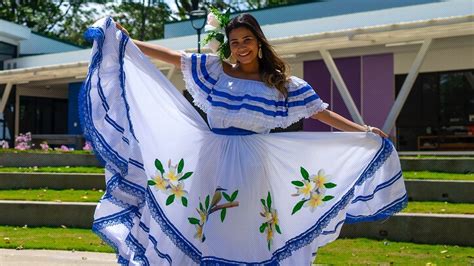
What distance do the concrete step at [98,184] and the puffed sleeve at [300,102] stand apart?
468 centimetres

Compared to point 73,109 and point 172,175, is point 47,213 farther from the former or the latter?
point 73,109

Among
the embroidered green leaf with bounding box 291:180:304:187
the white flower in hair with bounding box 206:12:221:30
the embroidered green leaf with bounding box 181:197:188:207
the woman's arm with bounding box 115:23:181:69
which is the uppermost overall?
the white flower in hair with bounding box 206:12:221:30

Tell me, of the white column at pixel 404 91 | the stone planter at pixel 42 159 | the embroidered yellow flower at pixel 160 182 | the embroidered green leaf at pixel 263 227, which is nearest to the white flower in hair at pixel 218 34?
the embroidered yellow flower at pixel 160 182

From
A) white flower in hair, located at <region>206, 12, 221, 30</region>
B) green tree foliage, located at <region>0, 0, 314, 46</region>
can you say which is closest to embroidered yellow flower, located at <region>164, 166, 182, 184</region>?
white flower in hair, located at <region>206, 12, 221, 30</region>

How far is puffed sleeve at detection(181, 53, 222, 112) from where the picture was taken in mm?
4035

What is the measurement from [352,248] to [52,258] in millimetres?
2840

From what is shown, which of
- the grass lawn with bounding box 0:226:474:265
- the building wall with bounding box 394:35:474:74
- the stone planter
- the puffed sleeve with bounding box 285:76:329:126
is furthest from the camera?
the building wall with bounding box 394:35:474:74

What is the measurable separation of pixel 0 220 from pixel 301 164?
572 cm

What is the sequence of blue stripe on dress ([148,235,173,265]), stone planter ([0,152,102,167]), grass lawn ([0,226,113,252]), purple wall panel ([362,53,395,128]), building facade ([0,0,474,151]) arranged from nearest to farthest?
blue stripe on dress ([148,235,173,265]) < grass lawn ([0,226,113,252]) < stone planter ([0,152,102,167]) < building facade ([0,0,474,151]) < purple wall panel ([362,53,395,128])

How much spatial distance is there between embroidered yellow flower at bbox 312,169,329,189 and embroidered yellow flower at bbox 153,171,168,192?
0.96 m

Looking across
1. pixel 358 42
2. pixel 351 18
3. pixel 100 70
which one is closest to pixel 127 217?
pixel 100 70

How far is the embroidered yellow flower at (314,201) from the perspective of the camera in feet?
13.7

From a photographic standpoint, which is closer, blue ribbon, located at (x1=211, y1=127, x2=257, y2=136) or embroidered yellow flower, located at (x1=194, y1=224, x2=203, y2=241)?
embroidered yellow flower, located at (x1=194, y1=224, x2=203, y2=241)

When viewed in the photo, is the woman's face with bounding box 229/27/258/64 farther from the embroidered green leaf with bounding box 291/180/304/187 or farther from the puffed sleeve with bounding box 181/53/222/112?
the embroidered green leaf with bounding box 291/180/304/187
